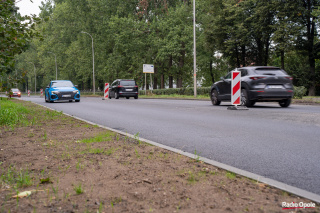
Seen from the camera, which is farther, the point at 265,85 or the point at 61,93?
the point at 61,93

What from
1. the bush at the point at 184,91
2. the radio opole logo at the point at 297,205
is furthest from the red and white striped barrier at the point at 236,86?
the bush at the point at 184,91

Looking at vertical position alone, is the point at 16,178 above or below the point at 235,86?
below

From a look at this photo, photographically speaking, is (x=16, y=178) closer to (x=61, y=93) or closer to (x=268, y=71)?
(x=268, y=71)

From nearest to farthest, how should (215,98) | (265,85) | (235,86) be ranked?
(235,86), (265,85), (215,98)

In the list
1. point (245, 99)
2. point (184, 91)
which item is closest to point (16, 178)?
point (245, 99)

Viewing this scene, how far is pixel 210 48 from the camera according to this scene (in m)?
42.4

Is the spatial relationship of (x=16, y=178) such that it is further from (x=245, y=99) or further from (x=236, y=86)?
(x=245, y=99)

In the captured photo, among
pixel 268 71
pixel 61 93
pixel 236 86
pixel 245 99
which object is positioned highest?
pixel 268 71

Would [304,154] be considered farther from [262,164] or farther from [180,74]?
[180,74]

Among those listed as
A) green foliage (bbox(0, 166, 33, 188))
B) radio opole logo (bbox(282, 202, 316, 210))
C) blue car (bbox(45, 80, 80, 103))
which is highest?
blue car (bbox(45, 80, 80, 103))

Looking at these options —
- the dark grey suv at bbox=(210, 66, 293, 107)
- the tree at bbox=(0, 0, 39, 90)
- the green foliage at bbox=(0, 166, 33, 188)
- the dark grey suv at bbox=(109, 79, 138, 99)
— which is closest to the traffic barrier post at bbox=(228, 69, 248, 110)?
the dark grey suv at bbox=(210, 66, 293, 107)

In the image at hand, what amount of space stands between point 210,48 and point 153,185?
4033 cm

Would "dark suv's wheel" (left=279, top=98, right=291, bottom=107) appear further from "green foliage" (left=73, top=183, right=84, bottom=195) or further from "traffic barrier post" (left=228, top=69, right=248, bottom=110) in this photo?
"green foliage" (left=73, top=183, right=84, bottom=195)

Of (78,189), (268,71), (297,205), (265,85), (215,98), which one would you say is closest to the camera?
(297,205)
